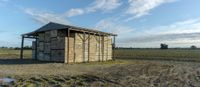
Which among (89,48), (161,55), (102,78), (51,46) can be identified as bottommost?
(102,78)

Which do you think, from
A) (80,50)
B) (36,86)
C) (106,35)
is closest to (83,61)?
(80,50)

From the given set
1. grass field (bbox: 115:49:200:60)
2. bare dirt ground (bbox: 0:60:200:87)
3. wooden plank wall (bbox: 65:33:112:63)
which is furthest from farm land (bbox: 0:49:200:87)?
grass field (bbox: 115:49:200:60)

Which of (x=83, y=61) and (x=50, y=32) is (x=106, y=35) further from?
(x=50, y=32)

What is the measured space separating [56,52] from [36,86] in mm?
14324

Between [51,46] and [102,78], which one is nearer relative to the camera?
[102,78]

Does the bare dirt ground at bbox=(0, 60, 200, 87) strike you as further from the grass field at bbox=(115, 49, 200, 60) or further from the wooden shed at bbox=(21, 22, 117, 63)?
the grass field at bbox=(115, 49, 200, 60)

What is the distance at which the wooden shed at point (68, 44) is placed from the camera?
898 inches

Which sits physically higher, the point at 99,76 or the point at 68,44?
the point at 68,44

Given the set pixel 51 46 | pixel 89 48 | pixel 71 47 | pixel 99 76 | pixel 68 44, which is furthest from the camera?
pixel 89 48

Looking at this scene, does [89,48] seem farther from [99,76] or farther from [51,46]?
[99,76]

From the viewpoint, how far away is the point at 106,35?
2902 cm

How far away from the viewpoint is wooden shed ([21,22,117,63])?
22.8 metres

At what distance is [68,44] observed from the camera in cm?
2259

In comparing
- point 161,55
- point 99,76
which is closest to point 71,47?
point 99,76
